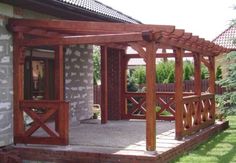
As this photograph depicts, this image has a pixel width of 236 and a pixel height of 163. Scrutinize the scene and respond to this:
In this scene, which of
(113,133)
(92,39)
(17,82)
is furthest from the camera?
(113,133)

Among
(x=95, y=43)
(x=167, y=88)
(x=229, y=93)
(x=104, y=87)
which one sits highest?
(x=95, y=43)

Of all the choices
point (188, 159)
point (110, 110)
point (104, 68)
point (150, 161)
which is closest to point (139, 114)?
point (110, 110)

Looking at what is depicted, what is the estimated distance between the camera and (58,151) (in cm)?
952

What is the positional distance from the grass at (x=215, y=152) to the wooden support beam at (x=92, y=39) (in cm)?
276

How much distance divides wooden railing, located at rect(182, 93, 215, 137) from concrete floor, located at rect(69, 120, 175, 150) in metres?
0.85

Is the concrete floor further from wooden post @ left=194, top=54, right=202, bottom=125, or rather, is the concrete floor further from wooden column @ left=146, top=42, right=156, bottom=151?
wooden post @ left=194, top=54, right=202, bottom=125

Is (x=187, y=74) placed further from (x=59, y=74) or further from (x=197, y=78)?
(x=59, y=74)

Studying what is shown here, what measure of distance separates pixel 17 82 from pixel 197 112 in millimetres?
5287

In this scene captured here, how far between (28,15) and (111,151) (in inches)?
156

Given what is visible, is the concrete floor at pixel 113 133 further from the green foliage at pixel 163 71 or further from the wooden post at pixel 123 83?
the green foliage at pixel 163 71

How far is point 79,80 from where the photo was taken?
1510 cm

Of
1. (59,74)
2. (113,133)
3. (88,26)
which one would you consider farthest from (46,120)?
(113,133)

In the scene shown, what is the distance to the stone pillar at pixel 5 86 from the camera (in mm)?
10156

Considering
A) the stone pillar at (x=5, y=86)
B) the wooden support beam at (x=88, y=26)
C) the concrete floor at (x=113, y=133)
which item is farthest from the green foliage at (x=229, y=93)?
the stone pillar at (x=5, y=86)
